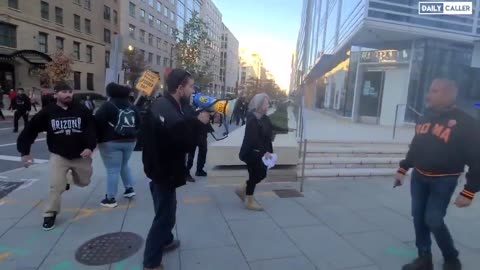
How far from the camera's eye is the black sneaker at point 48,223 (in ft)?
13.0

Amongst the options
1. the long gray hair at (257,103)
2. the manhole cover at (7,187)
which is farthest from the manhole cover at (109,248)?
the manhole cover at (7,187)

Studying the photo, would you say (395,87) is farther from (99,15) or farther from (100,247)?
(99,15)

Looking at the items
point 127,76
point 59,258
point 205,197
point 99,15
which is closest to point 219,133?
point 205,197

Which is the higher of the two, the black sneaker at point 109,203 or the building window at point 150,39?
the building window at point 150,39

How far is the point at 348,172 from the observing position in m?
6.96

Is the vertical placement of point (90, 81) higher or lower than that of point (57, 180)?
higher

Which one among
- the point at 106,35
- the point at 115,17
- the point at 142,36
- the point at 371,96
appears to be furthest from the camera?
the point at 142,36

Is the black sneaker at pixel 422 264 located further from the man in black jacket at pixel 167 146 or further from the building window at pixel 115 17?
the building window at pixel 115 17

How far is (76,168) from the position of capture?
4203 millimetres

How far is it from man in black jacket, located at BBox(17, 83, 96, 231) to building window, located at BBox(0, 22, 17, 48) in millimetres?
28105

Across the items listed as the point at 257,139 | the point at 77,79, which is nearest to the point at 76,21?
the point at 77,79

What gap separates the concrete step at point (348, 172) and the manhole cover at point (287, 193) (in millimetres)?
1001

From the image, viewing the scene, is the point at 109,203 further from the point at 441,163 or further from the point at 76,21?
the point at 76,21

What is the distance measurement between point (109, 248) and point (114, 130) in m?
1.78
